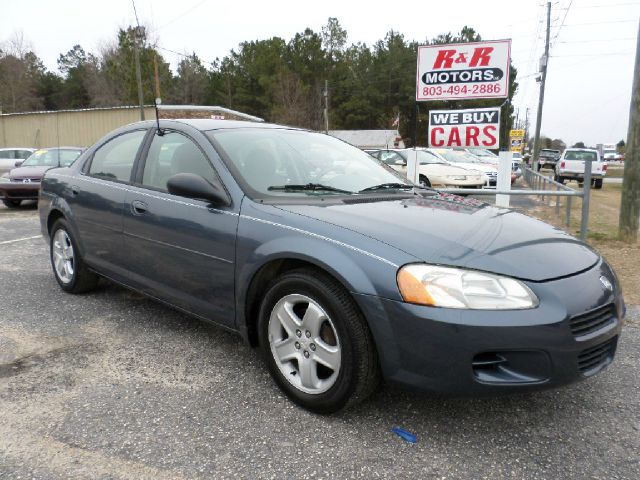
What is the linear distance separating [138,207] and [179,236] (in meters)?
0.55

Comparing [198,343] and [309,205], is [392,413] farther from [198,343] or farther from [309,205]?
[198,343]

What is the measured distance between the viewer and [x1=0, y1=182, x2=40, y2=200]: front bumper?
35.7ft

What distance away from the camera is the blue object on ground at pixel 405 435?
2.37 m

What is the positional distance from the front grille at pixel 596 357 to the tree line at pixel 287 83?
160 feet

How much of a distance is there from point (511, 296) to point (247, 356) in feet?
5.81

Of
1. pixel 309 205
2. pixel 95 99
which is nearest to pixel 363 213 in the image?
pixel 309 205

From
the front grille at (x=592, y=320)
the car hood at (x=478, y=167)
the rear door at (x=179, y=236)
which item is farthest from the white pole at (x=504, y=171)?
the car hood at (x=478, y=167)

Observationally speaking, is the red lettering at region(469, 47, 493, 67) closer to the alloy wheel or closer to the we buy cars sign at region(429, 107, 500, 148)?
the we buy cars sign at region(429, 107, 500, 148)

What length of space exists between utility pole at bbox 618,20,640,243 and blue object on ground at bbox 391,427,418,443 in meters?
5.81

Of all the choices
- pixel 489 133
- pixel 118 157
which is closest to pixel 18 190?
pixel 118 157

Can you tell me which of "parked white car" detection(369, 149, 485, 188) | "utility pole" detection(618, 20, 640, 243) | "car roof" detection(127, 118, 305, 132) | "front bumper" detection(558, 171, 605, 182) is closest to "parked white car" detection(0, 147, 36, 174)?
"parked white car" detection(369, 149, 485, 188)

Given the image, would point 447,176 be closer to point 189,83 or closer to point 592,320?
point 592,320

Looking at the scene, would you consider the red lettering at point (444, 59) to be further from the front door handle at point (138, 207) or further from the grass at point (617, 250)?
the front door handle at point (138, 207)

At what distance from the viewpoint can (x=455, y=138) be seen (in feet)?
24.6
